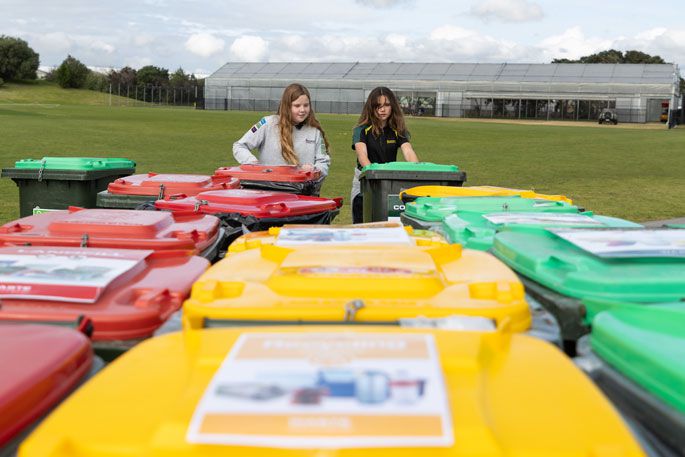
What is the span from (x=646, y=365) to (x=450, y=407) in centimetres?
46

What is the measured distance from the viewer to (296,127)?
598 centimetres

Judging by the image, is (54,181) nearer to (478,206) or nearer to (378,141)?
(378,141)

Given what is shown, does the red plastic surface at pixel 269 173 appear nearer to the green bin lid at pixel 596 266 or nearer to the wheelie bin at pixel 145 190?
the wheelie bin at pixel 145 190

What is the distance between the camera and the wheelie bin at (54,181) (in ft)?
15.8

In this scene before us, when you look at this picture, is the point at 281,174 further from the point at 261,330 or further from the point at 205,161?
the point at 205,161

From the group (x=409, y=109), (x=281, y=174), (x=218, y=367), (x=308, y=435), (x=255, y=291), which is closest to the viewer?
(x=308, y=435)

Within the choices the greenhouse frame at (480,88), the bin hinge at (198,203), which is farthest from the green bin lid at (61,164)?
the greenhouse frame at (480,88)

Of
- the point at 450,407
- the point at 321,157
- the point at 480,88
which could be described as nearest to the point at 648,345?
the point at 450,407

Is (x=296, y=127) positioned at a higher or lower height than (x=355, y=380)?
higher

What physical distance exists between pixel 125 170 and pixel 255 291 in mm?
3959

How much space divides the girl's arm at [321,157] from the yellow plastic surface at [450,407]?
4312 mm

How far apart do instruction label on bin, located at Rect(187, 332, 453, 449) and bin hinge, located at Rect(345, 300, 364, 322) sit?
283 millimetres

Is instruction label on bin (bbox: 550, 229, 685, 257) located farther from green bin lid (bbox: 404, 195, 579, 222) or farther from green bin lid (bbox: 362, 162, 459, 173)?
green bin lid (bbox: 362, 162, 459, 173)

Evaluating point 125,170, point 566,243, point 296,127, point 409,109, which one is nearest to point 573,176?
point 296,127
